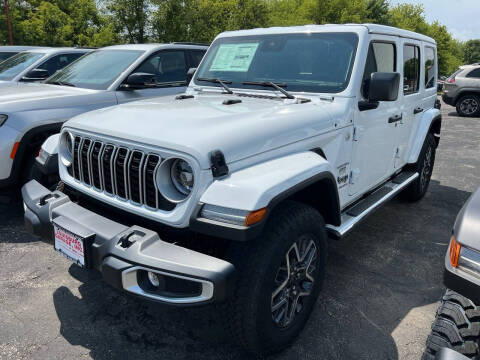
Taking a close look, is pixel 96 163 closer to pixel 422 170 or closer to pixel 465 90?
pixel 422 170

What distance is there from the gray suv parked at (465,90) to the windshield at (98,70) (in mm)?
12042

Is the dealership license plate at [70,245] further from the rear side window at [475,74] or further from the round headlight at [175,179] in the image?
the rear side window at [475,74]

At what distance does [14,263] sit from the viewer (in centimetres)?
352

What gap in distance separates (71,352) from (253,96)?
2.22 meters

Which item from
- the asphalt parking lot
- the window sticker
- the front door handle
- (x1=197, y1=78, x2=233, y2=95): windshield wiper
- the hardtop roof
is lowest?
the asphalt parking lot

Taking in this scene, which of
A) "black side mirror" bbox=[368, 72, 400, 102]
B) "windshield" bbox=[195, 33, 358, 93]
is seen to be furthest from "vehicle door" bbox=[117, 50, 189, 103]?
"black side mirror" bbox=[368, 72, 400, 102]

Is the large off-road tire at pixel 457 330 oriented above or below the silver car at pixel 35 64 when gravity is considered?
below

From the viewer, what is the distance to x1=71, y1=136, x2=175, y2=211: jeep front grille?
7.43 ft

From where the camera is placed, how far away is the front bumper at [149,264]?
1925 millimetres

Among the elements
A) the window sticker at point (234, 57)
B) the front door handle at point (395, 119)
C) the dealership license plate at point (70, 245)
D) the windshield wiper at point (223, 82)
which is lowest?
the dealership license plate at point (70, 245)

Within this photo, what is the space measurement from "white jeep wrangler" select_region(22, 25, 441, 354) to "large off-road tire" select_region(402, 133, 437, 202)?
1.31 meters

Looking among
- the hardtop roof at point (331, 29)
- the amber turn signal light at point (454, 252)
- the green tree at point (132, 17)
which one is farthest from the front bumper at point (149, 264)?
the green tree at point (132, 17)

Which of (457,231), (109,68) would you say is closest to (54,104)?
(109,68)

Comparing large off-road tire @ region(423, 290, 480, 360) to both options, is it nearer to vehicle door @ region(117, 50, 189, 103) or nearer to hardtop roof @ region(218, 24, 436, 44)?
hardtop roof @ region(218, 24, 436, 44)
